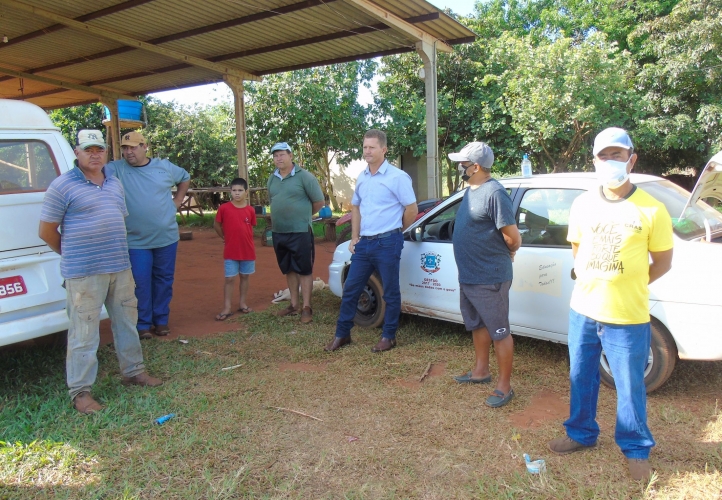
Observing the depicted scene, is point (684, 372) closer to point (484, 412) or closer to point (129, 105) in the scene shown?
point (484, 412)

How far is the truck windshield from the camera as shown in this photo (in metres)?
3.70

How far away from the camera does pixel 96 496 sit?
2.88 metres

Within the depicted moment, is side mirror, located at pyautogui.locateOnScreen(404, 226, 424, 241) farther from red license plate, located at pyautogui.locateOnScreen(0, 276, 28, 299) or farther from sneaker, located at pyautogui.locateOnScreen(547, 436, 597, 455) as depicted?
red license plate, located at pyautogui.locateOnScreen(0, 276, 28, 299)

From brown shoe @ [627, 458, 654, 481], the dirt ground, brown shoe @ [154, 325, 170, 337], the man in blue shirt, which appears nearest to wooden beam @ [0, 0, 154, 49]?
the dirt ground

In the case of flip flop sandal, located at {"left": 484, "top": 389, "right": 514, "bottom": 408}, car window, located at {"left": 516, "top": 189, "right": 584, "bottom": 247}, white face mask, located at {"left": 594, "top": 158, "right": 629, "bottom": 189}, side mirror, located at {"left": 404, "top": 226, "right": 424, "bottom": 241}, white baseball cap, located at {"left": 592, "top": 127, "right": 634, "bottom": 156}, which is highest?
white baseball cap, located at {"left": 592, "top": 127, "right": 634, "bottom": 156}

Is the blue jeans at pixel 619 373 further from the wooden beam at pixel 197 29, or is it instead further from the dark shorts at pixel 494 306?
the wooden beam at pixel 197 29

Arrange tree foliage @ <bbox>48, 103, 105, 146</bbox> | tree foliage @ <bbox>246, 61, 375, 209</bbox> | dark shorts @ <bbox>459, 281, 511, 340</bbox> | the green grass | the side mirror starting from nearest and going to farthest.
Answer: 1. the green grass
2. dark shorts @ <bbox>459, 281, 511, 340</bbox>
3. the side mirror
4. tree foliage @ <bbox>246, 61, 375, 209</bbox>
5. tree foliage @ <bbox>48, 103, 105, 146</bbox>

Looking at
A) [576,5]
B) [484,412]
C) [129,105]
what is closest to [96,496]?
[484,412]

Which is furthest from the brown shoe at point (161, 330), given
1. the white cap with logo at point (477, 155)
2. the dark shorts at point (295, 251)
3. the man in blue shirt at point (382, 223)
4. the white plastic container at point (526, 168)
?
the white plastic container at point (526, 168)

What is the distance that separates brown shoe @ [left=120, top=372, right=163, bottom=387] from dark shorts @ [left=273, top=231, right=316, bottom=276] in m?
2.06

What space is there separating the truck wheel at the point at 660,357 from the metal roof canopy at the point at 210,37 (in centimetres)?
587

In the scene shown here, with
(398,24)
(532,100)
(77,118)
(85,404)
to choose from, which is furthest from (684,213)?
(77,118)

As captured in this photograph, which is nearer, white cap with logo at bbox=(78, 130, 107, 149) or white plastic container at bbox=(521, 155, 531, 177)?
white cap with logo at bbox=(78, 130, 107, 149)

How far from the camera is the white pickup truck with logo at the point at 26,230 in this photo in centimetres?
394
